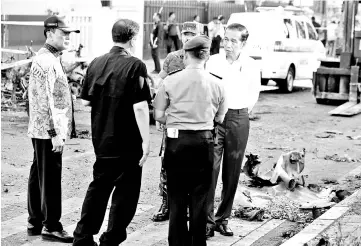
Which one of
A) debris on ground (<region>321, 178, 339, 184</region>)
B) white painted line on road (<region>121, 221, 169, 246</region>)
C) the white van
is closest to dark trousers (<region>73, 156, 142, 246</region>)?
white painted line on road (<region>121, 221, 169, 246</region>)

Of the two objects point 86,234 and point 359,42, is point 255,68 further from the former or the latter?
point 359,42

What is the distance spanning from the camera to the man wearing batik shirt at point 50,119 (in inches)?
267

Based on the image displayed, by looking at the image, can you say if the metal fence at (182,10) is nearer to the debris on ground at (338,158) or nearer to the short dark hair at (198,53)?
the debris on ground at (338,158)

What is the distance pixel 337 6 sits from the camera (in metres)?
38.9

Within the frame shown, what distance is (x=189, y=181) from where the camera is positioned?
6.13 metres

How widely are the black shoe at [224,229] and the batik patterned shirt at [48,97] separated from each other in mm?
1628

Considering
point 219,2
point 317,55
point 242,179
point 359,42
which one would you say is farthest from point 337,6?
point 242,179

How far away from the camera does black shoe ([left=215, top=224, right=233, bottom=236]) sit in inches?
285

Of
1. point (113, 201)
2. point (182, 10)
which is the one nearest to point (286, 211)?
point (113, 201)

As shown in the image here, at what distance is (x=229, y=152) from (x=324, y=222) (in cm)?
109

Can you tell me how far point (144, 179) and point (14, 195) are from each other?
5.81 ft

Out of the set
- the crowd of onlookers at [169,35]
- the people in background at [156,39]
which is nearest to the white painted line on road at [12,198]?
the crowd of onlookers at [169,35]

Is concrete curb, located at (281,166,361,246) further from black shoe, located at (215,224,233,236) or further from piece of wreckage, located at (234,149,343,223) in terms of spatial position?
black shoe, located at (215,224,233,236)

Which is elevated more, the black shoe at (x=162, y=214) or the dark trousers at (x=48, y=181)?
the dark trousers at (x=48, y=181)
